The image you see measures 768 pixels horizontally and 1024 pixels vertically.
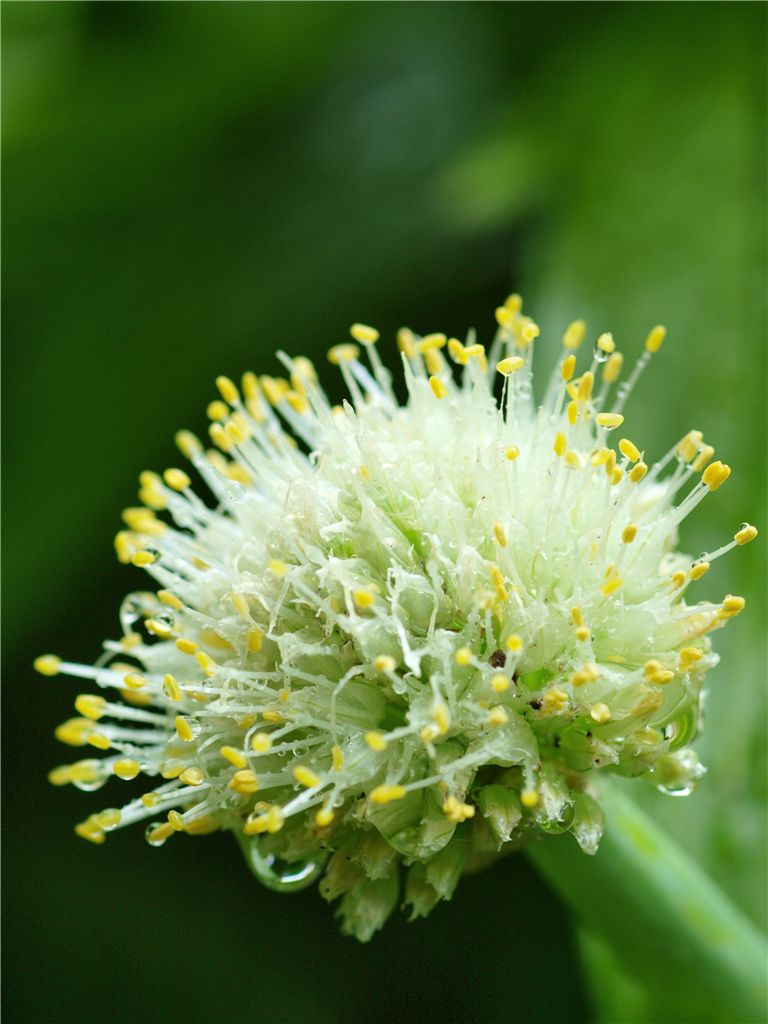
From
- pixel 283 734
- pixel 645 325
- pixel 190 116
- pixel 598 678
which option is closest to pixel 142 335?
pixel 190 116

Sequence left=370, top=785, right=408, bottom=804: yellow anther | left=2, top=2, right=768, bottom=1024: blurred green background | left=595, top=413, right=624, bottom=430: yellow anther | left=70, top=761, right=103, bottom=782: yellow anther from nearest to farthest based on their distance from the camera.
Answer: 1. left=370, top=785, right=408, bottom=804: yellow anther
2. left=595, top=413, right=624, bottom=430: yellow anther
3. left=70, top=761, right=103, bottom=782: yellow anther
4. left=2, top=2, right=768, bottom=1024: blurred green background

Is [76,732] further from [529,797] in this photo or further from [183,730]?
[529,797]

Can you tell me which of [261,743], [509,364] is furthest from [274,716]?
[509,364]

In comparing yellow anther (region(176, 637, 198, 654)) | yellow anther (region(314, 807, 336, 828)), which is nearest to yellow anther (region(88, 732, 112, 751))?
yellow anther (region(176, 637, 198, 654))

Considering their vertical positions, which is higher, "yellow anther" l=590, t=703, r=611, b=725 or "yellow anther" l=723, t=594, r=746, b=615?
"yellow anther" l=723, t=594, r=746, b=615

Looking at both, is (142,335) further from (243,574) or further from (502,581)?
(502,581)

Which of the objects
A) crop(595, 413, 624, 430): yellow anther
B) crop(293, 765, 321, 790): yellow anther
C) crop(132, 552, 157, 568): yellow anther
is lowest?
crop(293, 765, 321, 790): yellow anther

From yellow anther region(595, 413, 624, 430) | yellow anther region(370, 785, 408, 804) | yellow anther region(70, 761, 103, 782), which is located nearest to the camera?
yellow anther region(370, 785, 408, 804)

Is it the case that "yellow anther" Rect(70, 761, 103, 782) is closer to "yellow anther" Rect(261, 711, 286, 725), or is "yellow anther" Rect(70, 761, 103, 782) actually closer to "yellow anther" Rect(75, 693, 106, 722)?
"yellow anther" Rect(75, 693, 106, 722)

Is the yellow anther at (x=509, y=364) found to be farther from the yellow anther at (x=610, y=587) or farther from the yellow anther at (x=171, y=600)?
the yellow anther at (x=171, y=600)
